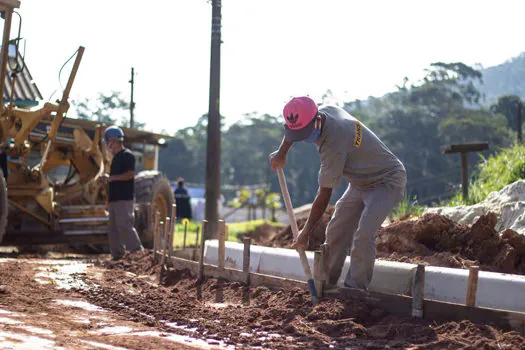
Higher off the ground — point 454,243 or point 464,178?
point 464,178

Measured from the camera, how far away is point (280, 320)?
5.96 m

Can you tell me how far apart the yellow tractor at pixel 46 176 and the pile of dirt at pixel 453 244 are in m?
4.67

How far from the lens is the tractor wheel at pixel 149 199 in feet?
42.9

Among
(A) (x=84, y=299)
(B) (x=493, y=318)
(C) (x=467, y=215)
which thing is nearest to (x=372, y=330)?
(B) (x=493, y=318)

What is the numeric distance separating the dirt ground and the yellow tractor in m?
2.65

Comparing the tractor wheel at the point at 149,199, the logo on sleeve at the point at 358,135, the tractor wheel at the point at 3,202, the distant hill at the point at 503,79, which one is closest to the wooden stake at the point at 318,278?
the logo on sleeve at the point at 358,135

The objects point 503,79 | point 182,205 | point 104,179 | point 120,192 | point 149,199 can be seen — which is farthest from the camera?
point 503,79

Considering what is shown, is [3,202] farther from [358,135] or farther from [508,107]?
[508,107]

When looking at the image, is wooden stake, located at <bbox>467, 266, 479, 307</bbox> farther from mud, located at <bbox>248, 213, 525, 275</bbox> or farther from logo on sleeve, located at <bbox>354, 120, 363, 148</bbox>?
mud, located at <bbox>248, 213, 525, 275</bbox>

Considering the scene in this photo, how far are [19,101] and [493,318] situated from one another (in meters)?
8.25

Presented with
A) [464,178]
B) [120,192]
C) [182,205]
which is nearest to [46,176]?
[120,192]

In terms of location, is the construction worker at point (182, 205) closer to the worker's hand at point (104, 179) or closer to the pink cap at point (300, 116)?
the worker's hand at point (104, 179)

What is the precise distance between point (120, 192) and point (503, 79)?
142111 millimetres

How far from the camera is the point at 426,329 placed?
17.3 feet
